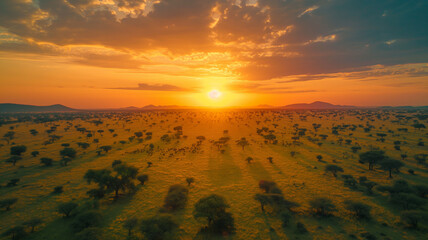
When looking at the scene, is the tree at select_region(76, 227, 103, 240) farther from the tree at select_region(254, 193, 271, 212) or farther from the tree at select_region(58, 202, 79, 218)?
the tree at select_region(254, 193, 271, 212)

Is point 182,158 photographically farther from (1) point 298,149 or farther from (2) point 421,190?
(2) point 421,190

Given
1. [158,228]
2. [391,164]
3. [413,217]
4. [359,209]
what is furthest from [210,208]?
[391,164]

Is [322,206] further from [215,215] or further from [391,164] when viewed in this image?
[391,164]

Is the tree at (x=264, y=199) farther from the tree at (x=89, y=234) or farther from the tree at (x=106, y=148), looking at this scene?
the tree at (x=106, y=148)

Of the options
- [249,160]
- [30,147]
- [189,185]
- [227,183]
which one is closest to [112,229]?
[189,185]

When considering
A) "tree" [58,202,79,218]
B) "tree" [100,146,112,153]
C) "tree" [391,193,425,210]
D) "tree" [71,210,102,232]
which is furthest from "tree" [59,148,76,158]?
"tree" [391,193,425,210]

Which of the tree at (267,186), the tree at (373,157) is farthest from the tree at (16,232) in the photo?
the tree at (373,157)
